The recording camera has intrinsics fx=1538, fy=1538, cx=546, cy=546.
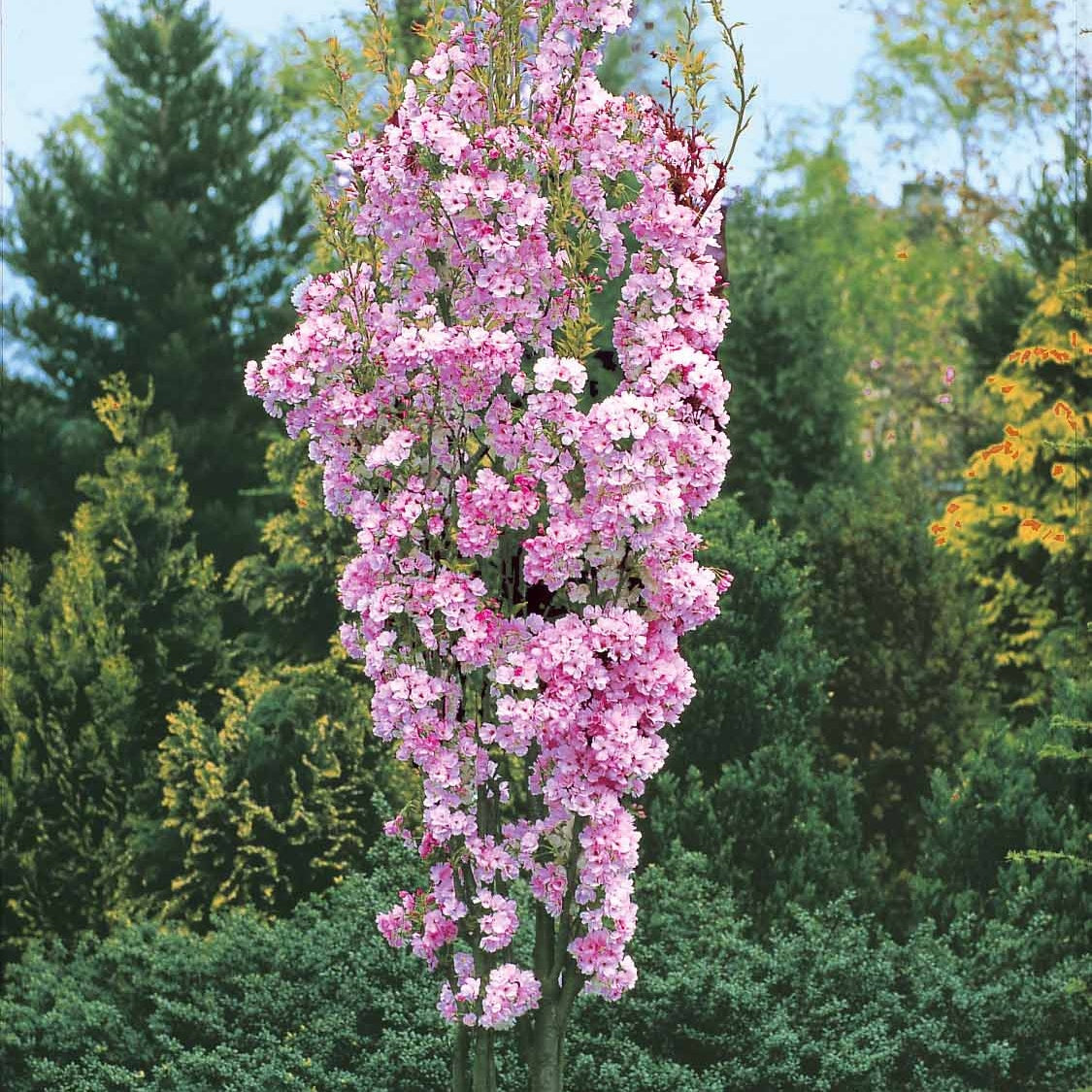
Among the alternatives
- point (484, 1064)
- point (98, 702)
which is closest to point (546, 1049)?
point (484, 1064)

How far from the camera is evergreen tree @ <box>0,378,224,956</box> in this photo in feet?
26.8

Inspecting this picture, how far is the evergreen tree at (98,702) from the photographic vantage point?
8156 mm

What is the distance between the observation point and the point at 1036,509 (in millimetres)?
10523

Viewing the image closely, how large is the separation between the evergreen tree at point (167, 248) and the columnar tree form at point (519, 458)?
8504mm

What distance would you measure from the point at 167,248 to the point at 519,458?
967cm

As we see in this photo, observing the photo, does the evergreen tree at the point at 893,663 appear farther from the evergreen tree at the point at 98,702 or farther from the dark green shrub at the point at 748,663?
the evergreen tree at the point at 98,702

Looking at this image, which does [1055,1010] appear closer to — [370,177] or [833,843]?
[833,843]

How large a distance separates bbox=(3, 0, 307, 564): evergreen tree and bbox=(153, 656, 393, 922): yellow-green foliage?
16.4ft

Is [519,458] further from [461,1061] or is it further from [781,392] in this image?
[781,392]

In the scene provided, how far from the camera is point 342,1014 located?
18.9ft

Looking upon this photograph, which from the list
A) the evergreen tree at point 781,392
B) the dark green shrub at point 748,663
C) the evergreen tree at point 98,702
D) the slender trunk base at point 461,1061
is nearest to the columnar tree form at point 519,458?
the slender trunk base at point 461,1061

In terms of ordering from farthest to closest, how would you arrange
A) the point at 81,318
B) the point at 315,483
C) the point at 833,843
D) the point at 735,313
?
the point at 81,318 < the point at 735,313 < the point at 315,483 < the point at 833,843

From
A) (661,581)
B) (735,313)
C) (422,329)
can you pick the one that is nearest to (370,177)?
(422,329)

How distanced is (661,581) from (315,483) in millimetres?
4851
